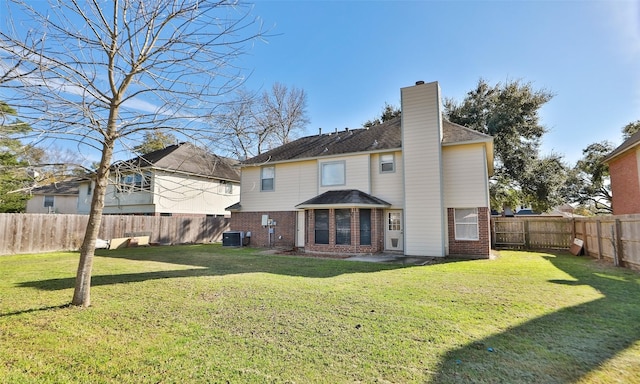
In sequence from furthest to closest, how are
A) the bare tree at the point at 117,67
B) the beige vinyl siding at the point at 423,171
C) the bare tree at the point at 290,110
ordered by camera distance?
the bare tree at the point at 290,110 → the beige vinyl siding at the point at 423,171 → the bare tree at the point at 117,67

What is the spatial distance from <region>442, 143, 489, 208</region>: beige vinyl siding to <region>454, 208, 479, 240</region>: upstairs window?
33cm

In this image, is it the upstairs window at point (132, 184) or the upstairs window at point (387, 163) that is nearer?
the upstairs window at point (132, 184)

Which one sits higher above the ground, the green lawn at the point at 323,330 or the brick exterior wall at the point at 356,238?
the brick exterior wall at the point at 356,238

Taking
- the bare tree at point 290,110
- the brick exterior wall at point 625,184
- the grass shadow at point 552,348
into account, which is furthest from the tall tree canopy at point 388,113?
the grass shadow at point 552,348

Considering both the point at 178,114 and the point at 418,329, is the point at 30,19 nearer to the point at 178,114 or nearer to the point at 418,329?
the point at 178,114

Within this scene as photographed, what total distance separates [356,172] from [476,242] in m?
6.10

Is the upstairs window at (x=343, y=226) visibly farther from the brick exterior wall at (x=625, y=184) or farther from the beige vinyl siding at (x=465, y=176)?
the brick exterior wall at (x=625, y=184)

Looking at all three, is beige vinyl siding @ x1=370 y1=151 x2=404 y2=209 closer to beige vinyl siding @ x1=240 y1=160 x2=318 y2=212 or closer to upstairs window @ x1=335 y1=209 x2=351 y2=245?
upstairs window @ x1=335 y1=209 x2=351 y2=245

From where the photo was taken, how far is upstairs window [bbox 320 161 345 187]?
15.5 m

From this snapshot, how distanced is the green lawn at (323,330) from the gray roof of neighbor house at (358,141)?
7.13m

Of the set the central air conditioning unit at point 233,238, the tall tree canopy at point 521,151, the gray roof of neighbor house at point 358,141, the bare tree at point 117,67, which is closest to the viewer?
the bare tree at point 117,67

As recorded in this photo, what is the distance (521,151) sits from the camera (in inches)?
900

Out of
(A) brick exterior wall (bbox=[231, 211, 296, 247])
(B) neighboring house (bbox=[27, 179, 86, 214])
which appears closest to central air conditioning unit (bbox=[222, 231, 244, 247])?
(A) brick exterior wall (bbox=[231, 211, 296, 247])

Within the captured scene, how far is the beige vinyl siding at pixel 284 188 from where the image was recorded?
16453 millimetres
